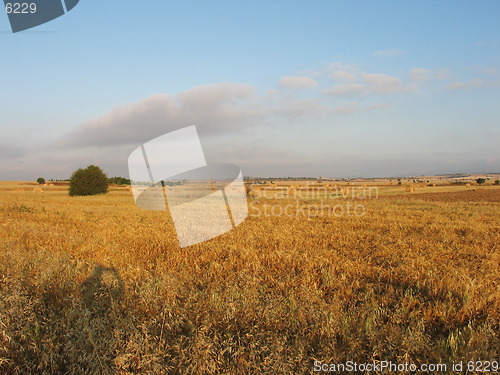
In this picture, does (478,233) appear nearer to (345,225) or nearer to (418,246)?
(418,246)

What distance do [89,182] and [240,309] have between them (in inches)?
1782

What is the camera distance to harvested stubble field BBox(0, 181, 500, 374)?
9.09 feet

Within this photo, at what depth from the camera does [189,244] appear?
7.73m

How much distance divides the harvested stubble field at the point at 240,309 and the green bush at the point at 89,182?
38994 millimetres

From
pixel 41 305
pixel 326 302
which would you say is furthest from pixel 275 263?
pixel 41 305

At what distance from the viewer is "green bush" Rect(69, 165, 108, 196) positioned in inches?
1631

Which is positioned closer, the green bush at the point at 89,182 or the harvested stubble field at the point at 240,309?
the harvested stubble field at the point at 240,309

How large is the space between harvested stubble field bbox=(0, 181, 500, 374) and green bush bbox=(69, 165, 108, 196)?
128 ft

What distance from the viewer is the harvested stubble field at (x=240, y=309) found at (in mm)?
2770

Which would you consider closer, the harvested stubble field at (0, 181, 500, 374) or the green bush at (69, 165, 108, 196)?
the harvested stubble field at (0, 181, 500, 374)

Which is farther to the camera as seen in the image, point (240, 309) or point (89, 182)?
point (89, 182)

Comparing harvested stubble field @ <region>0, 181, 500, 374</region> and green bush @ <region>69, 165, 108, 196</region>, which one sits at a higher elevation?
green bush @ <region>69, 165, 108, 196</region>

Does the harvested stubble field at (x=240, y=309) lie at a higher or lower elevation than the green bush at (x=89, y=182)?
lower

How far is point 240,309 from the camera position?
11.7 feet
